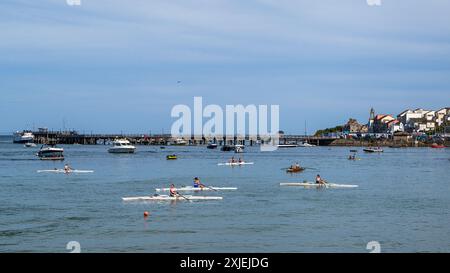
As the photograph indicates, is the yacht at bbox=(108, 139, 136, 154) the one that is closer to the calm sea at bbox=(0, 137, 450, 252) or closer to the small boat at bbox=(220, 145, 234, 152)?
the small boat at bbox=(220, 145, 234, 152)

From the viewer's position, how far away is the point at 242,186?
171ft

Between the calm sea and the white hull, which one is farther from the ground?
the white hull

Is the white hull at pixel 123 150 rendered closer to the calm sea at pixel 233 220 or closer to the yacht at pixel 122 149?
the yacht at pixel 122 149

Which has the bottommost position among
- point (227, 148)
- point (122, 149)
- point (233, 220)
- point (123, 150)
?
point (233, 220)

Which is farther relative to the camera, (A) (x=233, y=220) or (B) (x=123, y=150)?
(B) (x=123, y=150)

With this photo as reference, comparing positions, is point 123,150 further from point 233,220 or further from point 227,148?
point 233,220

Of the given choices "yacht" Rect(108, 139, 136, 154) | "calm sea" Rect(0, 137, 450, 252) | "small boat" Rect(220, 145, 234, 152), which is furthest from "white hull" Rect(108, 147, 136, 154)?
"calm sea" Rect(0, 137, 450, 252)

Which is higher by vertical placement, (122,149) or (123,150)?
(122,149)

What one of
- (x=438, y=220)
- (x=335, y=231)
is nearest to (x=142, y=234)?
(x=335, y=231)

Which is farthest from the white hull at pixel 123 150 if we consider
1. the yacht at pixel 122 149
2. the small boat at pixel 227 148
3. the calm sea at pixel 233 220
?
the calm sea at pixel 233 220

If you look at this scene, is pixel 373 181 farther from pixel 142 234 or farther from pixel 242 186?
pixel 142 234

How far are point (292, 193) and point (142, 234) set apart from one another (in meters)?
19.8

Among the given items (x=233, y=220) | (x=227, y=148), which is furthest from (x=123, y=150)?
(x=233, y=220)
